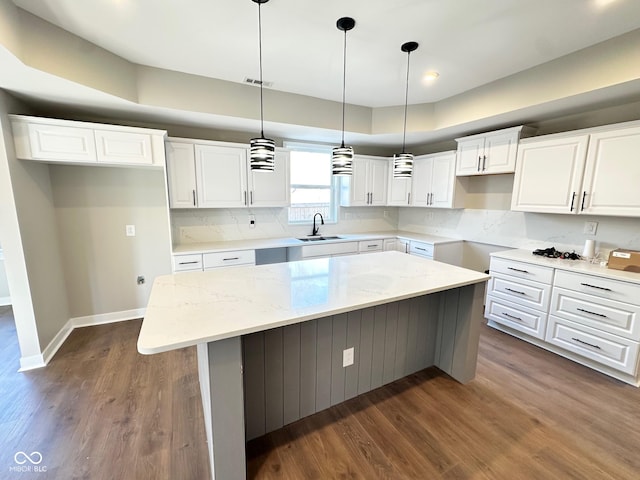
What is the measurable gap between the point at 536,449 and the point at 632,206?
2.14 metres

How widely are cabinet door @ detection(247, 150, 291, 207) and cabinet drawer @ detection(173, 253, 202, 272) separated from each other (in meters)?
0.95

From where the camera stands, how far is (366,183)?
176 inches

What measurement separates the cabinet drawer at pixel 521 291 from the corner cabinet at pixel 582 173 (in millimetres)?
776

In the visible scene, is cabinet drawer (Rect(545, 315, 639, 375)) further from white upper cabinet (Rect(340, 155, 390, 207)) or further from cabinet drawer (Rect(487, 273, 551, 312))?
white upper cabinet (Rect(340, 155, 390, 207))

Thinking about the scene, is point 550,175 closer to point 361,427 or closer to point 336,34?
point 336,34

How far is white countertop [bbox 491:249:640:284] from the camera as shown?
2266 millimetres

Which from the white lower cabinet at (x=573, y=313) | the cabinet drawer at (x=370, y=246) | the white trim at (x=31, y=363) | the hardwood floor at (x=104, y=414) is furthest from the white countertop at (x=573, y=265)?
the white trim at (x=31, y=363)

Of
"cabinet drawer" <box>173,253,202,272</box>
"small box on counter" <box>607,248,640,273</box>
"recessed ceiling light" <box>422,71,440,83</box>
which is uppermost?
"recessed ceiling light" <box>422,71,440,83</box>

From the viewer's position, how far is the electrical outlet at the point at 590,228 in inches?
110

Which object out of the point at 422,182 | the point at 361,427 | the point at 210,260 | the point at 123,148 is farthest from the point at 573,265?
the point at 123,148

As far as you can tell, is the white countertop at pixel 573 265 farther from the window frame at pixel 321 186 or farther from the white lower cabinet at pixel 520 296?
the window frame at pixel 321 186

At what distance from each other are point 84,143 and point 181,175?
0.86m

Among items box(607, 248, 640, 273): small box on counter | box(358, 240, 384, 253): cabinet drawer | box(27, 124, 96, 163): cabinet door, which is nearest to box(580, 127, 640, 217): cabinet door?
box(607, 248, 640, 273): small box on counter

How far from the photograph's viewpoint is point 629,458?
162 centimetres
